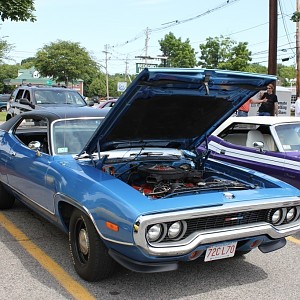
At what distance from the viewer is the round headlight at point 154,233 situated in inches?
134

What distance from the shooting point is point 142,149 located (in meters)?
5.04

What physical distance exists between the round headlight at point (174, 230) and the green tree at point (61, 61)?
44183mm

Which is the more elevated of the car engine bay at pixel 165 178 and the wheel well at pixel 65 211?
the car engine bay at pixel 165 178

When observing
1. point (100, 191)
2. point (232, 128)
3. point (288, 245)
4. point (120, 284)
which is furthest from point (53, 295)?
point (232, 128)

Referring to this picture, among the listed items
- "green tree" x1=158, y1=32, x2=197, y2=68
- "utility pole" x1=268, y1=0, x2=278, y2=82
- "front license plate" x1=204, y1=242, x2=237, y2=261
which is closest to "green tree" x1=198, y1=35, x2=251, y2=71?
"green tree" x1=158, y1=32, x2=197, y2=68

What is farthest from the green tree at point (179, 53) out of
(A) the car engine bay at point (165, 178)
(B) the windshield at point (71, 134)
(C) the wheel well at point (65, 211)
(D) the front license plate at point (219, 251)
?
(D) the front license plate at point (219, 251)

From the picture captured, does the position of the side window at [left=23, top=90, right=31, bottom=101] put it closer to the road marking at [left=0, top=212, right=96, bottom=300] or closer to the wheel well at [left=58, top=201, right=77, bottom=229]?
the road marking at [left=0, top=212, right=96, bottom=300]

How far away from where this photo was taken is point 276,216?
3996mm

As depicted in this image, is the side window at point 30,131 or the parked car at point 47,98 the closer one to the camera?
the side window at point 30,131

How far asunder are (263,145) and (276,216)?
8.13 feet

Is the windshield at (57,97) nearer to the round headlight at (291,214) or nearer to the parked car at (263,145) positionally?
the parked car at (263,145)


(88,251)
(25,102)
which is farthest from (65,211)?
(25,102)

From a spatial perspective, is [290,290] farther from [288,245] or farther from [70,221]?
[70,221]

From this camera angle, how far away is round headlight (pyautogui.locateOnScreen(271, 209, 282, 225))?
3978 mm
